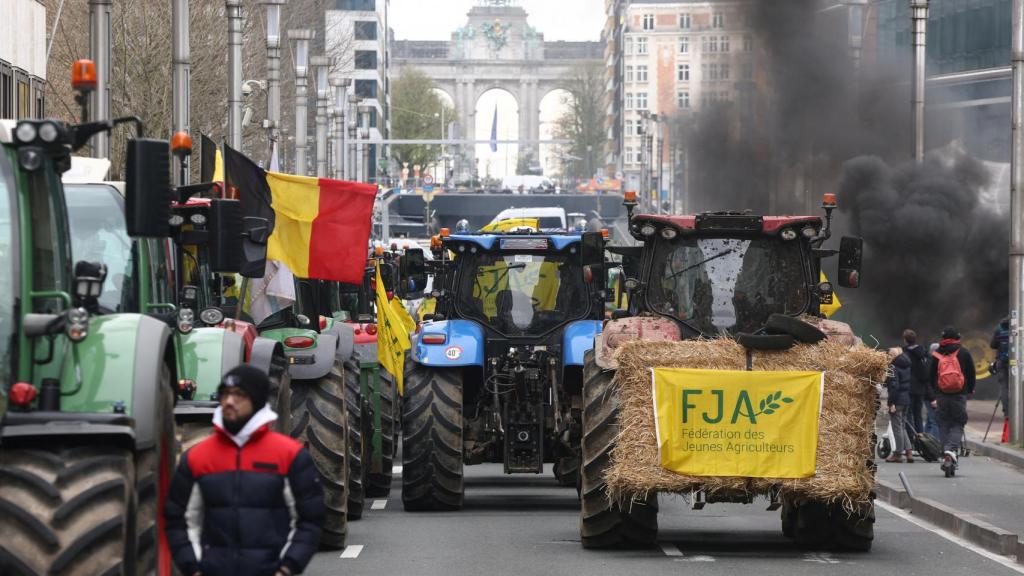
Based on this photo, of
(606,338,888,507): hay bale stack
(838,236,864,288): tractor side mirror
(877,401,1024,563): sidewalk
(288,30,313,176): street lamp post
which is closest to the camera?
(606,338,888,507): hay bale stack

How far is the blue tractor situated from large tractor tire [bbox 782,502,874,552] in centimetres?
257

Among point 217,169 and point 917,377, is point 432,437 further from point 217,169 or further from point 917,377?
point 917,377

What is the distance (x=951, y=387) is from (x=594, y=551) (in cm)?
1110

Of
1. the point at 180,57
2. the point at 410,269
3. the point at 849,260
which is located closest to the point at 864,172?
the point at 180,57

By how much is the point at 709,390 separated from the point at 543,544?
2.04 m

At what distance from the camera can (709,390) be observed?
14914 mm

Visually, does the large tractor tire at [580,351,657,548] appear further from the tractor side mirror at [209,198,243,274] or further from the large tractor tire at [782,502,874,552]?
the tractor side mirror at [209,198,243,274]

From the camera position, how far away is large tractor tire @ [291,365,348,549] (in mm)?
15039

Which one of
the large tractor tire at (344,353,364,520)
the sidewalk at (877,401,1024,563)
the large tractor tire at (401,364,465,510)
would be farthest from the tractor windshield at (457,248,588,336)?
the sidewalk at (877,401,1024,563)

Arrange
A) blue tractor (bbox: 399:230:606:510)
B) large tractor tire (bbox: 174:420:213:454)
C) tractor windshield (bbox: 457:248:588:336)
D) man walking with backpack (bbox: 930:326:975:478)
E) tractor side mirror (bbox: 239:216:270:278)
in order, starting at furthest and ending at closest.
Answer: man walking with backpack (bbox: 930:326:975:478)
tractor windshield (bbox: 457:248:588:336)
blue tractor (bbox: 399:230:606:510)
tractor side mirror (bbox: 239:216:270:278)
large tractor tire (bbox: 174:420:213:454)

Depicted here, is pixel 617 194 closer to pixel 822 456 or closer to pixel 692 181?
pixel 692 181

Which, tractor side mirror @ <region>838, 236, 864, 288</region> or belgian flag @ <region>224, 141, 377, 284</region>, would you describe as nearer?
tractor side mirror @ <region>838, 236, 864, 288</region>

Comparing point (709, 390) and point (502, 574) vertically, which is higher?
point (709, 390)

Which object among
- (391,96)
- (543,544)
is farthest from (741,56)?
(391,96)
